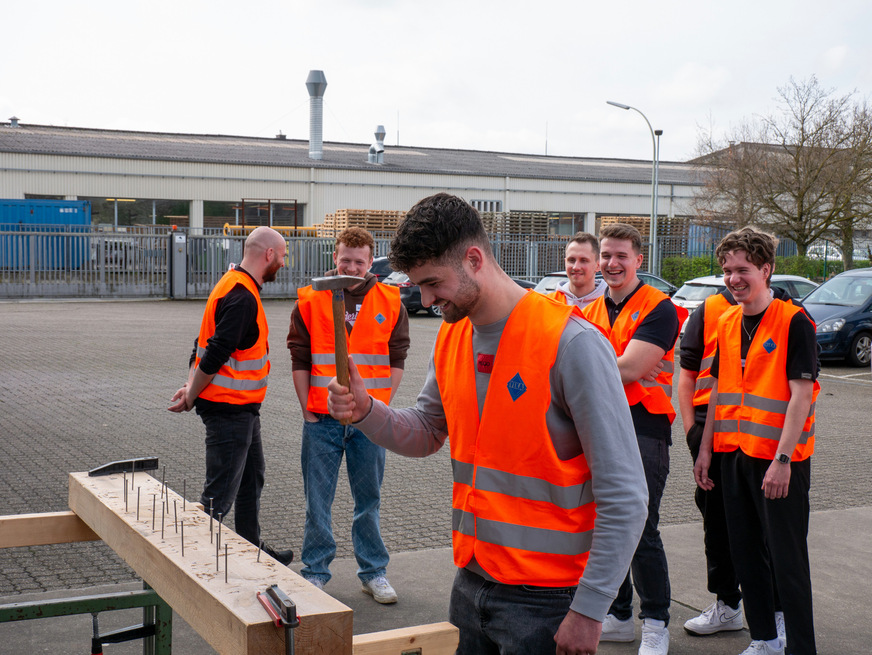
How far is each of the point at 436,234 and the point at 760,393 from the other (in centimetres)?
238

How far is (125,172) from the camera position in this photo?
3872 cm

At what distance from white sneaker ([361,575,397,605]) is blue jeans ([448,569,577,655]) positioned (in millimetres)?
2388

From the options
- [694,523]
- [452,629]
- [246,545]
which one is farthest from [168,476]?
[452,629]

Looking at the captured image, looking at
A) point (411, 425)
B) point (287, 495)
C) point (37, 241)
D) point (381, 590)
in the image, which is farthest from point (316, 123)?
point (411, 425)

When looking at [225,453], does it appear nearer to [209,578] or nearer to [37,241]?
[209,578]

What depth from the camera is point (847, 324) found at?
51.9ft

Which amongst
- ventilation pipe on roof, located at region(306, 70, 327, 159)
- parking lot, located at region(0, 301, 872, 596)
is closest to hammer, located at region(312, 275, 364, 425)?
parking lot, located at region(0, 301, 872, 596)

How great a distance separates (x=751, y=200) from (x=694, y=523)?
27976 millimetres

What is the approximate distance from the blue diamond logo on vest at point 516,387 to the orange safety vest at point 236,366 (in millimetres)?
2855

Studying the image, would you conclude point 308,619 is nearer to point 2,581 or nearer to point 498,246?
point 2,581

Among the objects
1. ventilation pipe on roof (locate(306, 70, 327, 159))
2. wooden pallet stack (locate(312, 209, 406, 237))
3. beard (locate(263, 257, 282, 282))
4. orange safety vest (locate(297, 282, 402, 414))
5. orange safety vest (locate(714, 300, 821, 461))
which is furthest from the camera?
ventilation pipe on roof (locate(306, 70, 327, 159))

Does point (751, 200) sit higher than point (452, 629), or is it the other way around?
point (751, 200)

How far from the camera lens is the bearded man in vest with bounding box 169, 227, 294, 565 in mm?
4891

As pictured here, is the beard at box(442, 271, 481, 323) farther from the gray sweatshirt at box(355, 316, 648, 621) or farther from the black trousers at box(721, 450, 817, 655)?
the black trousers at box(721, 450, 817, 655)
